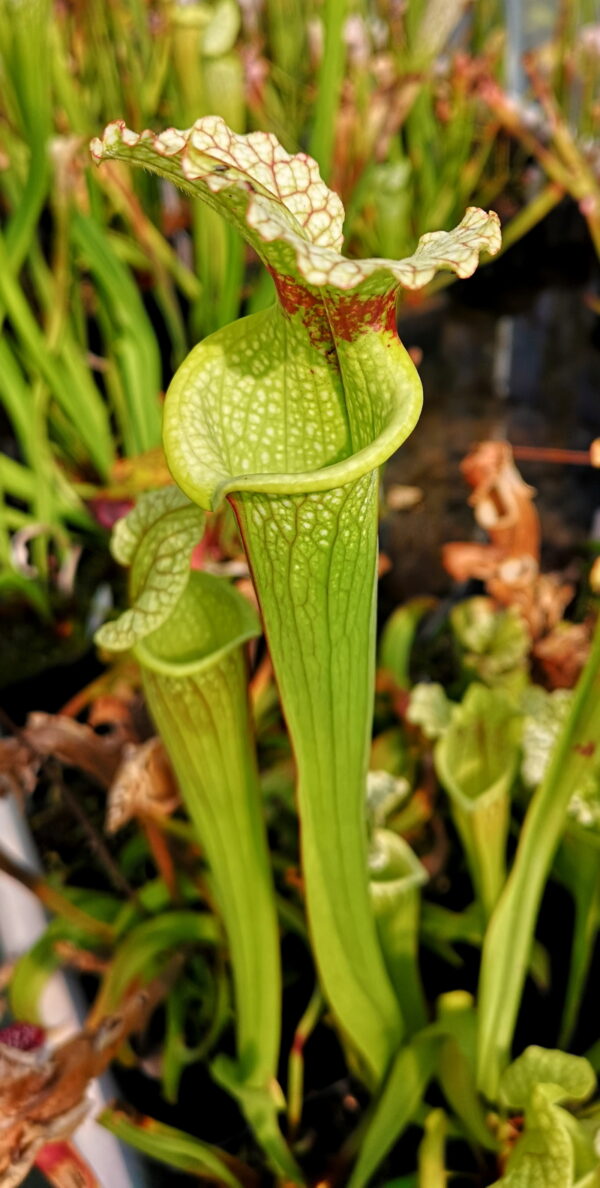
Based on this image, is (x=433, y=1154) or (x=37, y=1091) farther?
(x=433, y=1154)

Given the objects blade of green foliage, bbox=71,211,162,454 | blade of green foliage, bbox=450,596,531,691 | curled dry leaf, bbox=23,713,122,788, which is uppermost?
blade of green foliage, bbox=71,211,162,454

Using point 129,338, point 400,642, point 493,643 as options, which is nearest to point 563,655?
point 493,643

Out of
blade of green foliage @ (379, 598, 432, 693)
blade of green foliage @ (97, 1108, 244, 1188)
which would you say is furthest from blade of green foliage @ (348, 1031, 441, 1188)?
blade of green foliage @ (379, 598, 432, 693)

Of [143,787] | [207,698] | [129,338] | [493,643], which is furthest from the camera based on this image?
[129,338]

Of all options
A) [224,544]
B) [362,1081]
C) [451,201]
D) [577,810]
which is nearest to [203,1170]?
[362,1081]

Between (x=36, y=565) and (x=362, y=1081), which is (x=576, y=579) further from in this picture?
(x=36, y=565)

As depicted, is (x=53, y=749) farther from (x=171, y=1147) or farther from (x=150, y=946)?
(x=171, y=1147)

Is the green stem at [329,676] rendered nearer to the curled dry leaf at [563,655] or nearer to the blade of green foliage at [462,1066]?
the blade of green foliage at [462,1066]

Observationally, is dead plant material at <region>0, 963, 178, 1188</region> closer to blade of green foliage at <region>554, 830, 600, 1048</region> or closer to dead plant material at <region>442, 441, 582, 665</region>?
blade of green foliage at <region>554, 830, 600, 1048</region>
